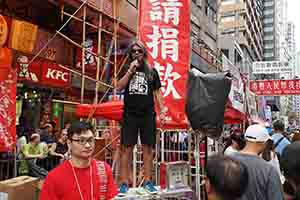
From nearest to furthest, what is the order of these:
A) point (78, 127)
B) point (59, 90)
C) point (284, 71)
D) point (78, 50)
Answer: point (78, 127) → point (59, 90) → point (78, 50) → point (284, 71)

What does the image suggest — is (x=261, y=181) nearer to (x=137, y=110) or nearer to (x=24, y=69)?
(x=137, y=110)

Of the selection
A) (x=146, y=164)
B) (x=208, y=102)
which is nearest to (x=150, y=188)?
(x=146, y=164)

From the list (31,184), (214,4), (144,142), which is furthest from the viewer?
(214,4)

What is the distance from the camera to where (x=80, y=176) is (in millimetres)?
2771

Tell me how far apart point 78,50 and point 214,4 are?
21542mm

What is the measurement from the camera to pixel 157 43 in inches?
260

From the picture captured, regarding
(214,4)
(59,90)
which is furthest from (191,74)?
(214,4)

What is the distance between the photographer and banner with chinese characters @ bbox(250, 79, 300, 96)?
2397 cm

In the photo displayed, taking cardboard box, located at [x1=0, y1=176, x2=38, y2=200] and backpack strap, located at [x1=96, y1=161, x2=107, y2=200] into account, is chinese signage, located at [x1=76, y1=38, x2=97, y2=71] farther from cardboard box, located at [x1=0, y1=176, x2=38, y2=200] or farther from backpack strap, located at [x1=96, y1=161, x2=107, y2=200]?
backpack strap, located at [x1=96, y1=161, x2=107, y2=200]

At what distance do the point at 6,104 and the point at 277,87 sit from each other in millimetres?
21289

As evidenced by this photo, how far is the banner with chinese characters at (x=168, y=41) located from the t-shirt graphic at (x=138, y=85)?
6.29 feet

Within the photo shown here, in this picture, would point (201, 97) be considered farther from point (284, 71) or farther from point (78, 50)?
point (284, 71)

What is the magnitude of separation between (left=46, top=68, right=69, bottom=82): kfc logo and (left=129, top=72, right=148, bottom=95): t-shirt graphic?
611 centimetres

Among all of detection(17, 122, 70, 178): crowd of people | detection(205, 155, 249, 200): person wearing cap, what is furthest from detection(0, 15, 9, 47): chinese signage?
detection(205, 155, 249, 200): person wearing cap
